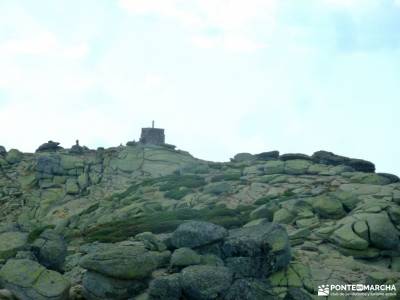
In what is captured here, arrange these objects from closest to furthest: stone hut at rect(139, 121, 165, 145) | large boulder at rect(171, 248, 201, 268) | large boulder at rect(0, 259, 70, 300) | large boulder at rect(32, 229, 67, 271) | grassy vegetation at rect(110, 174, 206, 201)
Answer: large boulder at rect(0, 259, 70, 300), large boulder at rect(171, 248, 201, 268), large boulder at rect(32, 229, 67, 271), grassy vegetation at rect(110, 174, 206, 201), stone hut at rect(139, 121, 165, 145)

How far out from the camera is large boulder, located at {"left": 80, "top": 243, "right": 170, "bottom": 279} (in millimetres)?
23234

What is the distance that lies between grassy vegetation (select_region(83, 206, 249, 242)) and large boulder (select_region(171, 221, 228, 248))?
20.0 ft

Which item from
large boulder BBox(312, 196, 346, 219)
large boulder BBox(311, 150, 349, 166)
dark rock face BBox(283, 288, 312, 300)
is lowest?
dark rock face BBox(283, 288, 312, 300)

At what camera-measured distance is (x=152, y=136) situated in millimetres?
65250

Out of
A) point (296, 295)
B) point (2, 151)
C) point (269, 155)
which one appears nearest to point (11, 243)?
point (296, 295)

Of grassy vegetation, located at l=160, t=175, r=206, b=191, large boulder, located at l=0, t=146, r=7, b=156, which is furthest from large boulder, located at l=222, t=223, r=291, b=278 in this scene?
large boulder, located at l=0, t=146, r=7, b=156

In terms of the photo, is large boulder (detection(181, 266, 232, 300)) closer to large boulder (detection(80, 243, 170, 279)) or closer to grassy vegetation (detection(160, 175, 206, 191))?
large boulder (detection(80, 243, 170, 279))

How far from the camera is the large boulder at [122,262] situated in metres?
23.2

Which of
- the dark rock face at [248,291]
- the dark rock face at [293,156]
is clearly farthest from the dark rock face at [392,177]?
the dark rock face at [248,291]

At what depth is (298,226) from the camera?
3206cm

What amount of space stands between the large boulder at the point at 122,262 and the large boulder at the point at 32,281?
61.2 inches

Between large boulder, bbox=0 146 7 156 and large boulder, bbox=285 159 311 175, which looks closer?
large boulder, bbox=285 159 311 175

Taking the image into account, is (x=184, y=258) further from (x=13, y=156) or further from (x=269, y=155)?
(x=13, y=156)

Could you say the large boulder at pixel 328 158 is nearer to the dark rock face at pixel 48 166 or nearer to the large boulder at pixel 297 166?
the large boulder at pixel 297 166
